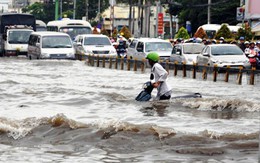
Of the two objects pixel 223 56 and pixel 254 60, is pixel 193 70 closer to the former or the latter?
pixel 223 56

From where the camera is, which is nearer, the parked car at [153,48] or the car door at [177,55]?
the car door at [177,55]

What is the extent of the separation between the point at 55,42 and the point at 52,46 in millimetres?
346

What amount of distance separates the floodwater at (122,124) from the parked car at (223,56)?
11.4ft

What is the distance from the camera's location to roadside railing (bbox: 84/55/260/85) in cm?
Result: 2739

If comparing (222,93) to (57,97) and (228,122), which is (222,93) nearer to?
(57,97)

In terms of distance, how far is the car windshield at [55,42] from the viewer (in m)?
40.7

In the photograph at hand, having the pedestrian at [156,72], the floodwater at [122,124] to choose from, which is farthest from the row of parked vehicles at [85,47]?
the pedestrian at [156,72]

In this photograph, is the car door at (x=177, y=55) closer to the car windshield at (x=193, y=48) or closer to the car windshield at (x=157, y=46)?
the car windshield at (x=193, y=48)

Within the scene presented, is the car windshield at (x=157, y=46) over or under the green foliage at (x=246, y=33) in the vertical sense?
under

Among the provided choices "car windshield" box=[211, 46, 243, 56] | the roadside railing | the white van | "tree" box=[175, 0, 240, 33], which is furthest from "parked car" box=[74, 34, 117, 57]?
"tree" box=[175, 0, 240, 33]

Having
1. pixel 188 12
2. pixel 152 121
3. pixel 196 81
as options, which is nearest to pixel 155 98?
pixel 152 121

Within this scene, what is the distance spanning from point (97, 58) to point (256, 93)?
16341 millimetres

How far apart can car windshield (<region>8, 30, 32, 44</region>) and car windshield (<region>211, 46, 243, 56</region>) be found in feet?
56.9

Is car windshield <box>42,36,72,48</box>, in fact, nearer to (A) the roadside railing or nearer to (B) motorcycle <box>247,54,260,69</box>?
(A) the roadside railing
